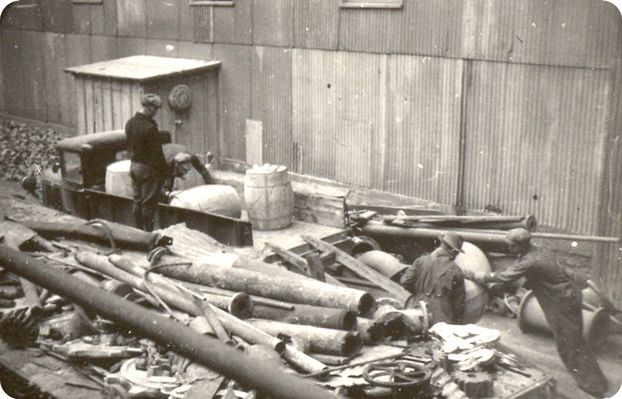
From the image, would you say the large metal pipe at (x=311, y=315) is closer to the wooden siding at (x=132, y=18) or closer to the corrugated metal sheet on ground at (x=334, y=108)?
the corrugated metal sheet on ground at (x=334, y=108)

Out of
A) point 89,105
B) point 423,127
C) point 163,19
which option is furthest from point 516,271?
point 163,19

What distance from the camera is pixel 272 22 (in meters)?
17.0

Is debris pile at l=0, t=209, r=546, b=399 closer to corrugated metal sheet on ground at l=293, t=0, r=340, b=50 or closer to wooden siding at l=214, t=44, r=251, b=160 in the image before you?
corrugated metal sheet on ground at l=293, t=0, r=340, b=50

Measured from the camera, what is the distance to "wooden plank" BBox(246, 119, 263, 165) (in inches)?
707

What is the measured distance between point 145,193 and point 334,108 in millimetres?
5492

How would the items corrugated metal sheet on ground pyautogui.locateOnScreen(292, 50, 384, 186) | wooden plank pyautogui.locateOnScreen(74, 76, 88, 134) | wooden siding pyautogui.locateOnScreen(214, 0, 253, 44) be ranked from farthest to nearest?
wooden plank pyautogui.locateOnScreen(74, 76, 88, 134) → wooden siding pyautogui.locateOnScreen(214, 0, 253, 44) → corrugated metal sheet on ground pyautogui.locateOnScreen(292, 50, 384, 186)

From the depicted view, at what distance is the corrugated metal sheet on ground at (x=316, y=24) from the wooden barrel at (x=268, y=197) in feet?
13.0

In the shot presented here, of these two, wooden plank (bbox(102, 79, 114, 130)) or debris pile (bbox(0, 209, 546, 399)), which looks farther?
wooden plank (bbox(102, 79, 114, 130))

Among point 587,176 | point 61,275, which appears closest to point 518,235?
point 587,176

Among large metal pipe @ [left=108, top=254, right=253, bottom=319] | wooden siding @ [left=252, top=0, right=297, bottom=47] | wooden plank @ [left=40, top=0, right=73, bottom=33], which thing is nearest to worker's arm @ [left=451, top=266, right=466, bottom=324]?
large metal pipe @ [left=108, top=254, right=253, bottom=319]

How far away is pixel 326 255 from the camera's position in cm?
1202

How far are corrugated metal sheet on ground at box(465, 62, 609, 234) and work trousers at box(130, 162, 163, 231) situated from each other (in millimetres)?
5783

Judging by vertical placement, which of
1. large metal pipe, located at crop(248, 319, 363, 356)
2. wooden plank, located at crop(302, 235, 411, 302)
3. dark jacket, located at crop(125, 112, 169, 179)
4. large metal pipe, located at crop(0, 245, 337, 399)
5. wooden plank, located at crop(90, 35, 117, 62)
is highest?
wooden plank, located at crop(90, 35, 117, 62)

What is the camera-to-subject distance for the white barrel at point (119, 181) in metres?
12.8
